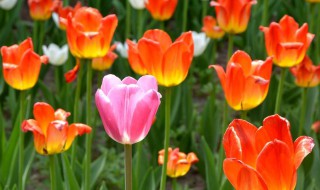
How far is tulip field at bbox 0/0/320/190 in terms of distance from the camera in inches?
44.9

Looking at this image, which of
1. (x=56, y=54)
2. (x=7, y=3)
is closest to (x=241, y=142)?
(x=56, y=54)

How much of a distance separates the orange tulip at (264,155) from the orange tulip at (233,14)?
1480mm

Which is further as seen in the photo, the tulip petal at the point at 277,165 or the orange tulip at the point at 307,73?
the orange tulip at the point at 307,73

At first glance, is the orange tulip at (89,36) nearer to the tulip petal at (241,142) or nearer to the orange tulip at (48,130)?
the orange tulip at (48,130)

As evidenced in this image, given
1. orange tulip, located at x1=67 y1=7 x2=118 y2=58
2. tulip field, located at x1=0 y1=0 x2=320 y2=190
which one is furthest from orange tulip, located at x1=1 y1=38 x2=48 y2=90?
orange tulip, located at x1=67 y1=7 x2=118 y2=58

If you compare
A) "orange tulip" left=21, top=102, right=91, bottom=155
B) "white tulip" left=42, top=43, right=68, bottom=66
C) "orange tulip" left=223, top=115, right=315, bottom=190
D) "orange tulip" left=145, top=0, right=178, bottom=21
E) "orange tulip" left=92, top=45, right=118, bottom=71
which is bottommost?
"white tulip" left=42, top=43, right=68, bottom=66

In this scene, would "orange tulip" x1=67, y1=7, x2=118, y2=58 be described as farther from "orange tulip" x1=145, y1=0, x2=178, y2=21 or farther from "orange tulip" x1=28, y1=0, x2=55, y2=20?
"orange tulip" x1=28, y1=0, x2=55, y2=20

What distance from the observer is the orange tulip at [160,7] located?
9.57ft

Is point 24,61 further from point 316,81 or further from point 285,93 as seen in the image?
point 285,93

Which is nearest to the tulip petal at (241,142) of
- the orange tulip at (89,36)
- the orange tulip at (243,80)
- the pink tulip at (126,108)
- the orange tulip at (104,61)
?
the pink tulip at (126,108)

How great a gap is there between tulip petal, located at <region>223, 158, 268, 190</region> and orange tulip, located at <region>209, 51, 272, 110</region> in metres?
0.77

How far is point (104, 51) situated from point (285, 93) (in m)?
1.69

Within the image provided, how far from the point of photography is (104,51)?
2117 millimetres

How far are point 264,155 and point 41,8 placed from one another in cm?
244
